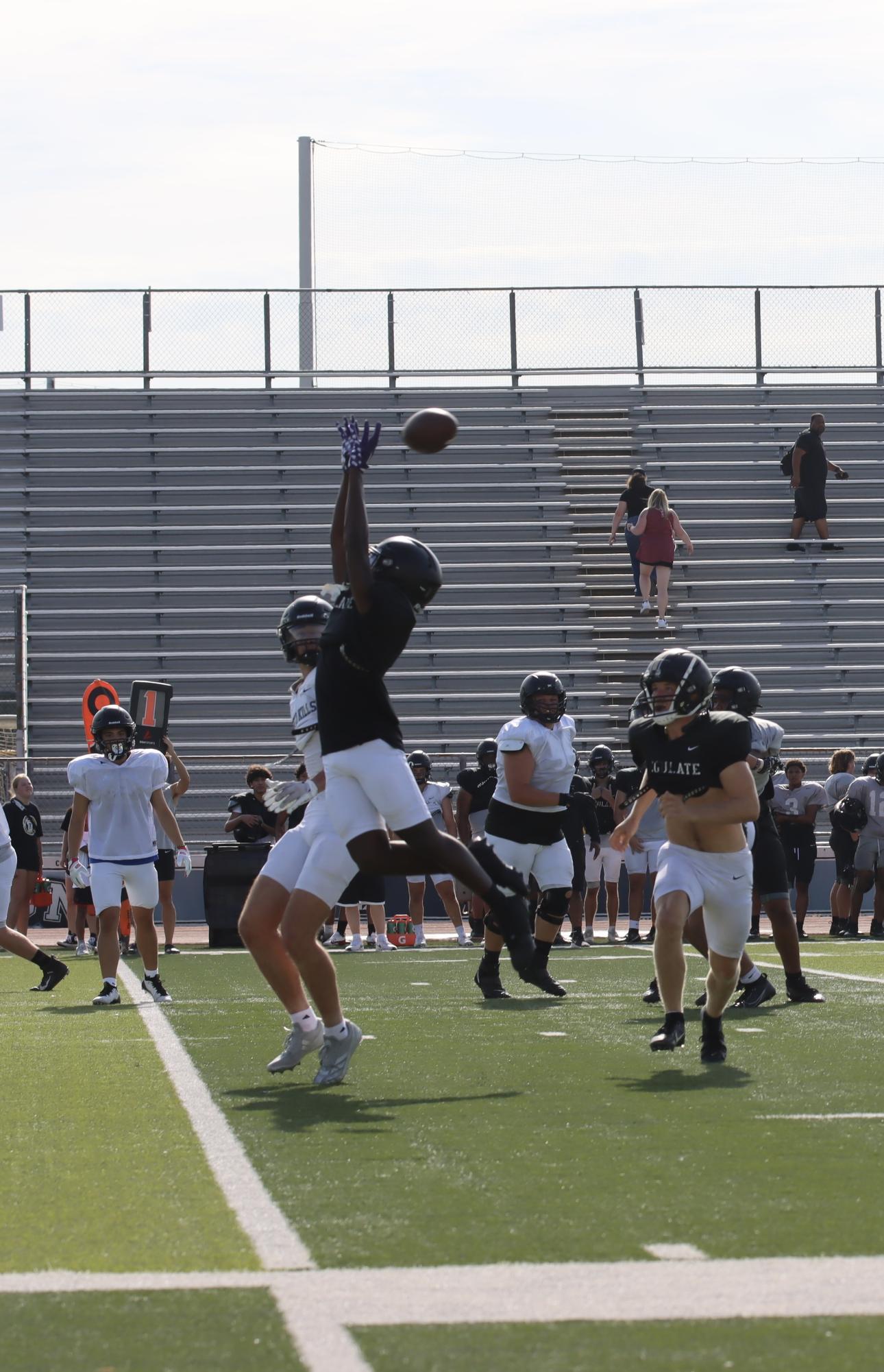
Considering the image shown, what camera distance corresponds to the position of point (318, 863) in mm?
6637

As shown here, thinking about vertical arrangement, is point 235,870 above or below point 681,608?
below

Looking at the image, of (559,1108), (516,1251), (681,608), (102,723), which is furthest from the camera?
(681,608)

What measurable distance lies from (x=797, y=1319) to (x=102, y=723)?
8150 mm

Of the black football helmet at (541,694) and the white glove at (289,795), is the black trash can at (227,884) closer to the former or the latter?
the black football helmet at (541,694)

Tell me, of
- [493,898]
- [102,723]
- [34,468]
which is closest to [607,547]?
[34,468]

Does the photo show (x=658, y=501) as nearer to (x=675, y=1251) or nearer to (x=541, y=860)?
(x=541, y=860)

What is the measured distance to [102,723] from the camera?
11.1m

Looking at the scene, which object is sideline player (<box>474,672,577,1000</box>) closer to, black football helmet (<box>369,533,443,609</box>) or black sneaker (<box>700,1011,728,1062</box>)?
black sneaker (<box>700,1011,728,1062</box>)

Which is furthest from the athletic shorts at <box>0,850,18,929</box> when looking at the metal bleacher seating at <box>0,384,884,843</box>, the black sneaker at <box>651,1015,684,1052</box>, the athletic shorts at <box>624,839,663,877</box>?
the metal bleacher seating at <box>0,384,884,843</box>

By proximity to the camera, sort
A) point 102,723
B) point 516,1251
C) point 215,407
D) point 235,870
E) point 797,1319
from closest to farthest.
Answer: point 797,1319
point 516,1251
point 102,723
point 235,870
point 215,407

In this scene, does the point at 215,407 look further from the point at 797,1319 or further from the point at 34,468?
the point at 797,1319

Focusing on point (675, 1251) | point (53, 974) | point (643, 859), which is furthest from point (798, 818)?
point (675, 1251)

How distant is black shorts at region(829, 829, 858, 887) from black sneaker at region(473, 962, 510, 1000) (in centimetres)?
886

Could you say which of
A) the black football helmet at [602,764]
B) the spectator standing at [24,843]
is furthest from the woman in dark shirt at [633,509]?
the spectator standing at [24,843]
